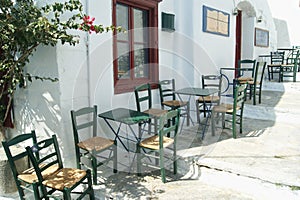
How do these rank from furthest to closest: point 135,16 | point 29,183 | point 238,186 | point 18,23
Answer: point 135,16
point 238,186
point 18,23
point 29,183

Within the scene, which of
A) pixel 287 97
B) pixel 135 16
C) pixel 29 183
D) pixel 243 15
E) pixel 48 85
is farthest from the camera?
pixel 243 15

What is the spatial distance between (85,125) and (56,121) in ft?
1.11

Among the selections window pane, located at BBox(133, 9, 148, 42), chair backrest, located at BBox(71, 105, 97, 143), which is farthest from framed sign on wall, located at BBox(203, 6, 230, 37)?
chair backrest, located at BBox(71, 105, 97, 143)

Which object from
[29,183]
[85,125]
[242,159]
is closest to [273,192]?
[242,159]

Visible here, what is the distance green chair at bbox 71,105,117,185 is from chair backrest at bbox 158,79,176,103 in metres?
1.49

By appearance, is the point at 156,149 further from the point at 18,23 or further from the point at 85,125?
the point at 18,23

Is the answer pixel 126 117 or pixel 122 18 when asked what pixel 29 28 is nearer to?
pixel 126 117

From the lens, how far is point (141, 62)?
4453 mm

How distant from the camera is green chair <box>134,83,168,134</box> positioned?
3.86 m

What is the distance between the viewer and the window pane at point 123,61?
3947 mm

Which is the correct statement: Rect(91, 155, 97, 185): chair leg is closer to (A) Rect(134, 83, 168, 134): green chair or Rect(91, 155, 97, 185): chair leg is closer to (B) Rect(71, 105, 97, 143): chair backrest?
(B) Rect(71, 105, 97, 143): chair backrest

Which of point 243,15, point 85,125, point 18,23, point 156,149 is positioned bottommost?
point 156,149

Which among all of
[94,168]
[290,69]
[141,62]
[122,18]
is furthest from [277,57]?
[94,168]

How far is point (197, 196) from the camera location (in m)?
2.75
